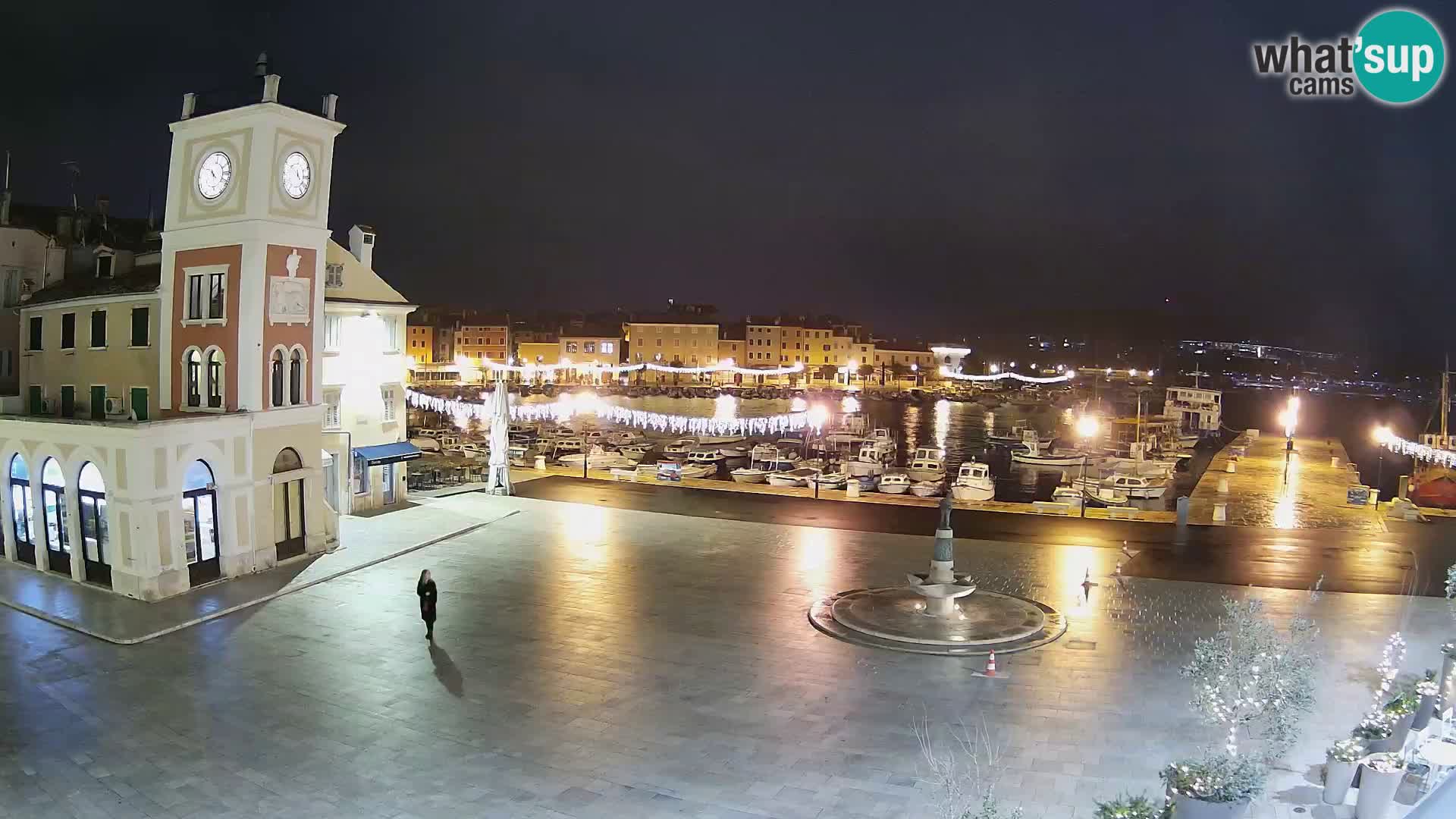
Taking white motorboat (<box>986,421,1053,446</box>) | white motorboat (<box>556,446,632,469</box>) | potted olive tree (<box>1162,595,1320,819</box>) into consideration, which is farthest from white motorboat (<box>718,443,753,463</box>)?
potted olive tree (<box>1162,595,1320,819</box>)

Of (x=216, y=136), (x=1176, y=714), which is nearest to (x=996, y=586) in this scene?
(x=1176, y=714)

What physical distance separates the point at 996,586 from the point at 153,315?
19739 millimetres

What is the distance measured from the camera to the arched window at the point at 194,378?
2078 cm

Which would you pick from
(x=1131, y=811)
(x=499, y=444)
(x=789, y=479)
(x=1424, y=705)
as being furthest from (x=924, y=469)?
(x=1131, y=811)

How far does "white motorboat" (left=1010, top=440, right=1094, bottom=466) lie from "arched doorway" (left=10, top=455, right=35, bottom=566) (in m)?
54.2

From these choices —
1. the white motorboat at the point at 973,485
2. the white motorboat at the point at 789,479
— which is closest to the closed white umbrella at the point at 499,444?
the white motorboat at the point at 789,479

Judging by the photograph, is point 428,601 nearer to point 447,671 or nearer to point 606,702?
point 447,671

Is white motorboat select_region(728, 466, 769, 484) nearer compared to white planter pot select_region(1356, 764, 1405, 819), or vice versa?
white planter pot select_region(1356, 764, 1405, 819)

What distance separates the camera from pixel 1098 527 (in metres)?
25.8

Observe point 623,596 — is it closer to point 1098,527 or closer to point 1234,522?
point 1098,527

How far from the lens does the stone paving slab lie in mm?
16406

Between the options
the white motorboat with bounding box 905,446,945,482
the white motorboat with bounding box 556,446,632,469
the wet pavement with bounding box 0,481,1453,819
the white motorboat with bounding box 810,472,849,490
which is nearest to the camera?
the wet pavement with bounding box 0,481,1453,819

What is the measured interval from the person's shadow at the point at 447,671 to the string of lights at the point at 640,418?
6159 cm

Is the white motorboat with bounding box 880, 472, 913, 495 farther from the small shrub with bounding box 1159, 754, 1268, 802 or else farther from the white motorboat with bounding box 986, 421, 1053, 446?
the small shrub with bounding box 1159, 754, 1268, 802
